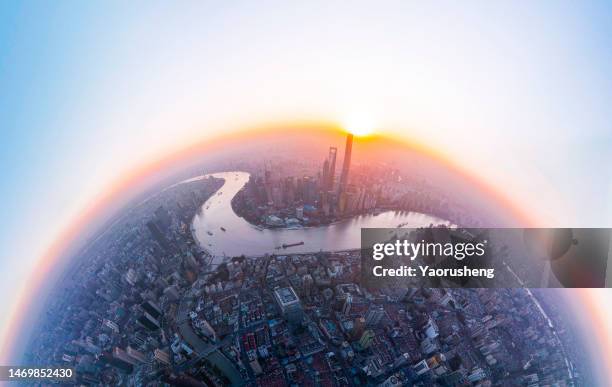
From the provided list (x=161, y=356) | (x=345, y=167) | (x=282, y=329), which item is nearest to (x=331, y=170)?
(x=345, y=167)

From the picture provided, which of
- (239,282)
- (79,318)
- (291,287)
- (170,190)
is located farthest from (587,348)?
(170,190)

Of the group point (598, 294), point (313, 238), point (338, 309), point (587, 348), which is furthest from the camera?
point (313, 238)

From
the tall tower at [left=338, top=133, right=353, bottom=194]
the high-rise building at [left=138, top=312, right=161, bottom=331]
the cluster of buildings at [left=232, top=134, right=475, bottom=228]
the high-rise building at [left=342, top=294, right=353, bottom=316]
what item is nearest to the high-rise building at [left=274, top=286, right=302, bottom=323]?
the high-rise building at [left=342, top=294, right=353, bottom=316]

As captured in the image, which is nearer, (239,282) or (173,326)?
(173,326)

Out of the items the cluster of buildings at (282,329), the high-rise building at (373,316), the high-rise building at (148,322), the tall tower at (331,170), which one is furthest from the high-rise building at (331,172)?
the high-rise building at (148,322)

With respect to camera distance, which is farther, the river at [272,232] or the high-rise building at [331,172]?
the high-rise building at [331,172]

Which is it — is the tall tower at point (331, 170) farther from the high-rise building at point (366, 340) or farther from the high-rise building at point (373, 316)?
the high-rise building at point (366, 340)

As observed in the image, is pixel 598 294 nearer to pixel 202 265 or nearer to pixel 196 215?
pixel 202 265

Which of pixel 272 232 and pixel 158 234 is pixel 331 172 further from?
pixel 158 234
